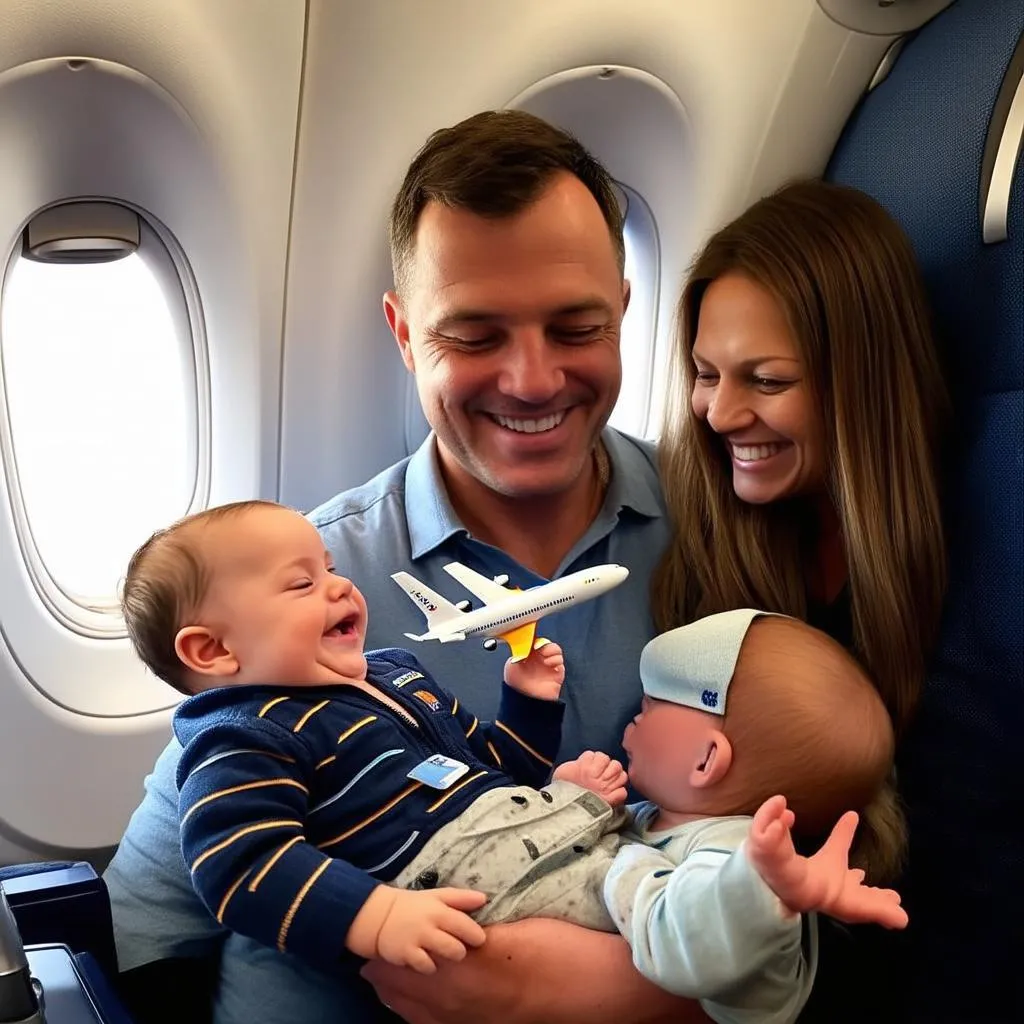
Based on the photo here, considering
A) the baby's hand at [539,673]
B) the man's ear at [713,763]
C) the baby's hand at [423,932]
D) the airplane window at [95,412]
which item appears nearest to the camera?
the baby's hand at [423,932]

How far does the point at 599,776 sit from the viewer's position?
1.69m

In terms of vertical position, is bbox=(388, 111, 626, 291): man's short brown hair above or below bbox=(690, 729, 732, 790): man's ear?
above

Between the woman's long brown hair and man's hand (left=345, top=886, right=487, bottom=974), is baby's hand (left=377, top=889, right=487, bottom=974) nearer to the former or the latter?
man's hand (left=345, top=886, right=487, bottom=974)

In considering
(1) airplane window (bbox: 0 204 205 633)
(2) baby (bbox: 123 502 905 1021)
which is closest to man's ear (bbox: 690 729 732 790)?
(2) baby (bbox: 123 502 905 1021)

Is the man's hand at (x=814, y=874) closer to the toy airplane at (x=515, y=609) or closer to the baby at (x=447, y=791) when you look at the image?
the baby at (x=447, y=791)

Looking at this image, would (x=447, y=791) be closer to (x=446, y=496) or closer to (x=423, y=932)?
(x=423, y=932)

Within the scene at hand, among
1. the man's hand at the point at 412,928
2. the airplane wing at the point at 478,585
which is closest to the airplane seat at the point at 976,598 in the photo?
the airplane wing at the point at 478,585

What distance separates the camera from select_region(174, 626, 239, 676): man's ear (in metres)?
1.51

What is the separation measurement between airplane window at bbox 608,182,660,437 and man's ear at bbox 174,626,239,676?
58.7 inches

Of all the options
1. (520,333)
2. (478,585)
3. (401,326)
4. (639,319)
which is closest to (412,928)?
(478,585)

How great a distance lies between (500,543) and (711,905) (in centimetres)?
100

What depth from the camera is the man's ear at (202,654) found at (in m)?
1.51

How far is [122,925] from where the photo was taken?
1.77 metres

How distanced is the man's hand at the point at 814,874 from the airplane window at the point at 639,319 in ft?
5.56
